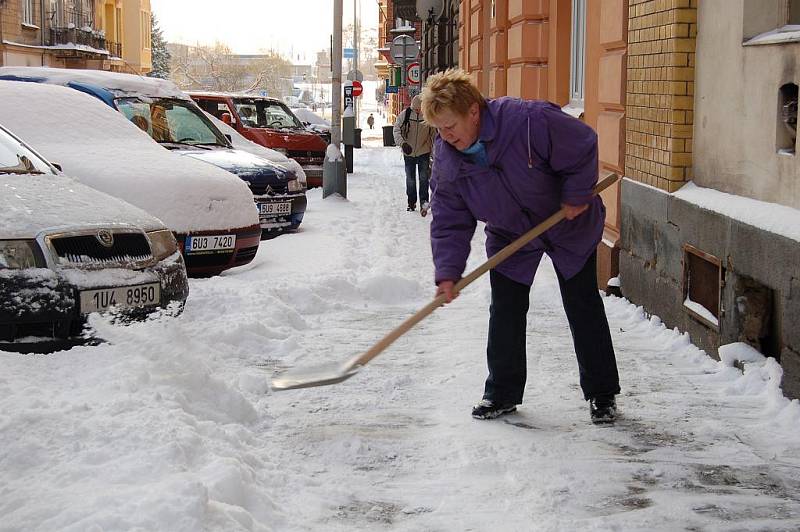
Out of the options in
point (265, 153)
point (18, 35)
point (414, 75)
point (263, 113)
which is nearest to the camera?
point (265, 153)

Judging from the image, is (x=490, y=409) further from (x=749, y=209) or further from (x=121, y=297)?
(x=121, y=297)

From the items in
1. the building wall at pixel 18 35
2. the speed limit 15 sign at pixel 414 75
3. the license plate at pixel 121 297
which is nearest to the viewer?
the license plate at pixel 121 297

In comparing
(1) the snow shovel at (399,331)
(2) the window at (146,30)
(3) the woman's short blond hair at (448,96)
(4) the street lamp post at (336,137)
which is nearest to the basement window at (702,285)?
(1) the snow shovel at (399,331)

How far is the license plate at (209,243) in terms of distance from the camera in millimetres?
8273

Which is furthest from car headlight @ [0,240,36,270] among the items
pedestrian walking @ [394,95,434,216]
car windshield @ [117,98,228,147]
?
pedestrian walking @ [394,95,434,216]

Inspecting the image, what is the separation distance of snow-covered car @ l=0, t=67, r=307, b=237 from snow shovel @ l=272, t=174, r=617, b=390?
611 cm

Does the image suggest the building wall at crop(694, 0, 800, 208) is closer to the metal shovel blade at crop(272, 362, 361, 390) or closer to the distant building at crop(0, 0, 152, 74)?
the metal shovel blade at crop(272, 362, 361, 390)

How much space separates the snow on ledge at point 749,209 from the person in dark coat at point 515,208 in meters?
0.84

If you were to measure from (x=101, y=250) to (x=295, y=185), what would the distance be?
6.37 m

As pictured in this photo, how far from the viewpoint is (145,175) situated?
26.8 ft

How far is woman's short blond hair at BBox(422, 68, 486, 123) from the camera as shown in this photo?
4.39 metres

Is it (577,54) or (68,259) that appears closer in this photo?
(68,259)

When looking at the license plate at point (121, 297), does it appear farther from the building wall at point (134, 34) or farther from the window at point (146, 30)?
the window at point (146, 30)

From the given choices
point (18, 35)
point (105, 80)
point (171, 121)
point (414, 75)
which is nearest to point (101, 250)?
point (105, 80)
